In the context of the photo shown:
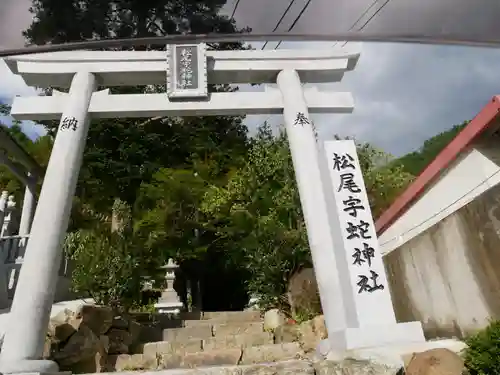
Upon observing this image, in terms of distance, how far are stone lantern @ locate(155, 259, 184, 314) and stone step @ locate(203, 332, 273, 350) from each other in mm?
3267

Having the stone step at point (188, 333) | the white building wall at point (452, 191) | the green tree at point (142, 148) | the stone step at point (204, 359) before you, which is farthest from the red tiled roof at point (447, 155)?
the green tree at point (142, 148)

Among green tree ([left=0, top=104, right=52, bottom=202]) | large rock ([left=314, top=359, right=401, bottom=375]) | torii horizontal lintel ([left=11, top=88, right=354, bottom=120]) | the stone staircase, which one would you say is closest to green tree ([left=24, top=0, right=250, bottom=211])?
green tree ([left=0, top=104, right=52, bottom=202])

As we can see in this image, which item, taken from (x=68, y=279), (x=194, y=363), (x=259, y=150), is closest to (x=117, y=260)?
(x=68, y=279)

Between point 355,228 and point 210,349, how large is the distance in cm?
339

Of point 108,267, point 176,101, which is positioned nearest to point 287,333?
point 108,267

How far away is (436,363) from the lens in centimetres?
394

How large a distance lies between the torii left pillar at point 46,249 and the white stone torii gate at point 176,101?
14mm

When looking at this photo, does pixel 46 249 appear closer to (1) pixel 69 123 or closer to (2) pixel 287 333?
(1) pixel 69 123

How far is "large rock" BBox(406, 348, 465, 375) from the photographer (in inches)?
151

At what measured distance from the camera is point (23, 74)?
712cm

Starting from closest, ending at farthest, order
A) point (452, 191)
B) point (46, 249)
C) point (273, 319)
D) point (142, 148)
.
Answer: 1. point (46, 249)
2. point (452, 191)
3. point (273, 319)
4. point (142, 148)

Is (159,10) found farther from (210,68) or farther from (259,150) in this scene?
(259,150)

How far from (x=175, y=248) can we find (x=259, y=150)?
3419mm

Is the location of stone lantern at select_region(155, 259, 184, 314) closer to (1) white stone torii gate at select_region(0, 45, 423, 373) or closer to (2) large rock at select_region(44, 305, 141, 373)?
(2) large rock at select_region(44, 305, 141, 373)
